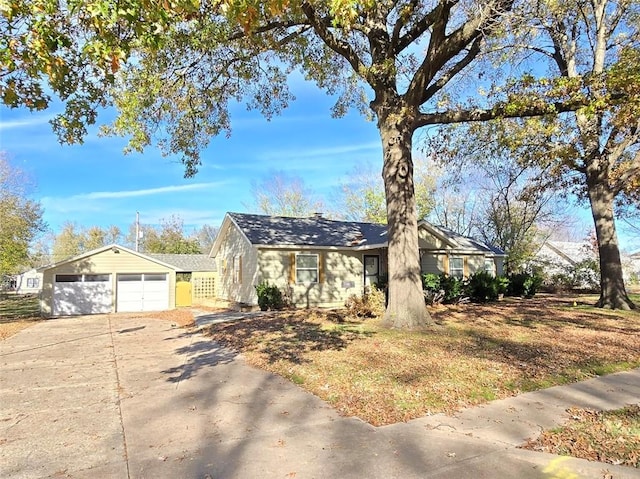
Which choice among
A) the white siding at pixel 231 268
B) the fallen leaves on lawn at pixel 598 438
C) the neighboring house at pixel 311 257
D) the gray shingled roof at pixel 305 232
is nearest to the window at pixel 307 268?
the neighboring house at pixel 311 257

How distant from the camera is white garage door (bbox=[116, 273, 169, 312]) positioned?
19844mm

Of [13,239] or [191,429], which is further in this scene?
[13,239]

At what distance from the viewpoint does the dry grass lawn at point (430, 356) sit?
5.38 m

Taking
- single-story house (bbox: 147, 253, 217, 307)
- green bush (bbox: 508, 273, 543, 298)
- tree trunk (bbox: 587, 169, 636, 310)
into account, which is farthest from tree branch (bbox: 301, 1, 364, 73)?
green bush (bbox: 508, 273, 543, 298)

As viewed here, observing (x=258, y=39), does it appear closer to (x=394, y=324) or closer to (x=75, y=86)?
(x=75, y=86)

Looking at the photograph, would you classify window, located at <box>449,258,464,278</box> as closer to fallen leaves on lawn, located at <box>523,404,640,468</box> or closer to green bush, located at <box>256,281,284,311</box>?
green bush, located at <box>256,281,284,311</box>

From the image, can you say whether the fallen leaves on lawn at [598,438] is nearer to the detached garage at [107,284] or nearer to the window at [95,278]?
A: the detached garage at [107,284]

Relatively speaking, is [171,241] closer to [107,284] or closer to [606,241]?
[107,284]

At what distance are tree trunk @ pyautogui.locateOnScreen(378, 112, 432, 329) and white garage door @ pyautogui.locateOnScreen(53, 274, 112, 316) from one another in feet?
48.4

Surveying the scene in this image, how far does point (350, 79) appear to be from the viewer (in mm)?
14047

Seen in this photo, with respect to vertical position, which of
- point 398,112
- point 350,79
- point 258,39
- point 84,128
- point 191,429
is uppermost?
point 350,79

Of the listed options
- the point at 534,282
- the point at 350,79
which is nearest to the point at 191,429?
the point at 350,79

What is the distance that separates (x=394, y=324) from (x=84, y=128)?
7.64 metres

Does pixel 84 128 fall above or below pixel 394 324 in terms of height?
above
